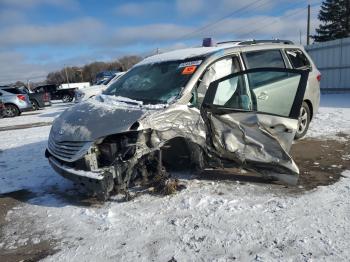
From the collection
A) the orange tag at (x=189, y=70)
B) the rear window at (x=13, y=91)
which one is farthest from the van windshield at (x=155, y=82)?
the rear window at (x=13, y=91)

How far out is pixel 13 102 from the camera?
20062 millimetres

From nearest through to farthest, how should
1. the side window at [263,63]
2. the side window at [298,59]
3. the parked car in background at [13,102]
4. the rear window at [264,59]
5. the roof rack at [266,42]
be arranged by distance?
the side window at [263,63] < the rear window at [264,59] < the roof rack at [266,42] < the side window at [298,59] < the parked car in background at [13,102]

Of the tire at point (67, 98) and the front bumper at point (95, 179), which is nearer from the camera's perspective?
the front bumper at point (95, 179)

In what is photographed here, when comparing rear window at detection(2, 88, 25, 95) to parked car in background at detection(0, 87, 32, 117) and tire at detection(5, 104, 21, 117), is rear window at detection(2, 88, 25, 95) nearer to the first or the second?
parked car in background at detection(0, 87, 32, 117)

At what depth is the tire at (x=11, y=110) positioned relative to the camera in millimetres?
19953

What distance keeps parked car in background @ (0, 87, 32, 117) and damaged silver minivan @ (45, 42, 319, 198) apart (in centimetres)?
1566

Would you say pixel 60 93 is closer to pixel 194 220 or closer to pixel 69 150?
pixel 69 150

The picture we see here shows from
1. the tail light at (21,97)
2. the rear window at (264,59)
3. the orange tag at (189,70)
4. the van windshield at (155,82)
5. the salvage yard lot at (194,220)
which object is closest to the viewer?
the salvage yard lot at (194,220)

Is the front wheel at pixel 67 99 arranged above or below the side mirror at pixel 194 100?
below

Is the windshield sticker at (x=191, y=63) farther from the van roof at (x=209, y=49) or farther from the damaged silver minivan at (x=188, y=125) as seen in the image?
the van roof at (x=209, y=49)

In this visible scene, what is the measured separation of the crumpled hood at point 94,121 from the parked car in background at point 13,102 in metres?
15.8

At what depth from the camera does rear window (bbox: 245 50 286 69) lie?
6.17 meters

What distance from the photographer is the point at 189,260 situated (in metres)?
3.48

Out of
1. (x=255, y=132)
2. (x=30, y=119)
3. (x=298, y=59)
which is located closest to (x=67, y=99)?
(x=30, y=119)
